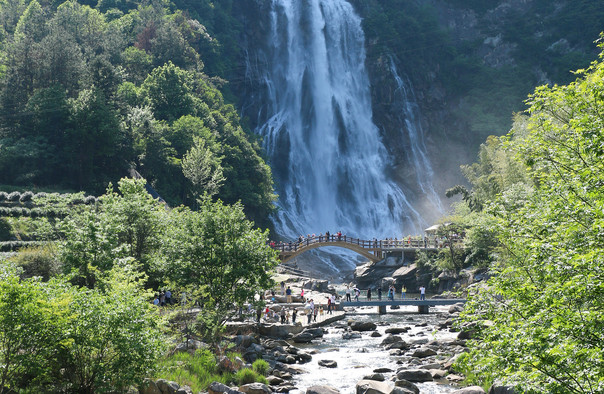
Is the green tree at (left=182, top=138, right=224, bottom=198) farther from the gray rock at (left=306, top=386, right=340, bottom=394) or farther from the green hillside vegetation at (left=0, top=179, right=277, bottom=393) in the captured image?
the gray rock at (left=306, top=386, right=340, bottom=394)

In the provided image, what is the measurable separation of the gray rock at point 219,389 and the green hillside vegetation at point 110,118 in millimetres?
34395

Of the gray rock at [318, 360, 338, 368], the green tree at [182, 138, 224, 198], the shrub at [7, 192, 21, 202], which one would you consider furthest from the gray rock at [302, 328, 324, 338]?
the shrub at [7, 192, 21, 202]

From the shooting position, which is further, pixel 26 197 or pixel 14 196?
pixel 26 197

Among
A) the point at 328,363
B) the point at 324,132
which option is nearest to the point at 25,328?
the point at 328,363

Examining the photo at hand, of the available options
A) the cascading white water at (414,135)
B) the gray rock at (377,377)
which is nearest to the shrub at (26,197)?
the gray rock at (377,377)

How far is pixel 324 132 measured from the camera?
281 feet

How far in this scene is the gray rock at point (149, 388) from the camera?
1827 centimetres

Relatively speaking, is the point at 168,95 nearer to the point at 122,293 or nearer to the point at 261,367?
the point at 261,367

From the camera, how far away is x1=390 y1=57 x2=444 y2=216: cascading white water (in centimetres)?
9225

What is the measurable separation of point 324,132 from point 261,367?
64146mm

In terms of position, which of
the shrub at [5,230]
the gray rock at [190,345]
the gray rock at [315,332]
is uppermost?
the shrub at [5,230]

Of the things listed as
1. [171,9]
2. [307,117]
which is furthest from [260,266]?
[171,9]

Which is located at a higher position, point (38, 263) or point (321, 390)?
point (38, 263)

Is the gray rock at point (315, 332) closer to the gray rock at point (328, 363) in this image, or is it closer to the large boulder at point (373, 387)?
the gray rock at point (328, 363)
